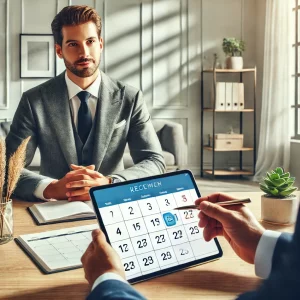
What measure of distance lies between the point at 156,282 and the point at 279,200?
0.51m

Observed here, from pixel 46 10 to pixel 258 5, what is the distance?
2872 mm

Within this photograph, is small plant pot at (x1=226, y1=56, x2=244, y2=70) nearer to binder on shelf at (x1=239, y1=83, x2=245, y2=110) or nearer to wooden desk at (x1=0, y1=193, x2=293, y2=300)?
binder on shelf at (x1=239, y1=83, x2=245, y2=110)

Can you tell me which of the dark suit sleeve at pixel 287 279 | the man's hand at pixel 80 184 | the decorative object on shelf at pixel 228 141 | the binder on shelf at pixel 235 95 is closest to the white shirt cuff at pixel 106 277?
the dark suit sleeve at pixel 287 279

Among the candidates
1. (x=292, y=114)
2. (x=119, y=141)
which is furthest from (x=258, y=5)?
(x=119, y=141)

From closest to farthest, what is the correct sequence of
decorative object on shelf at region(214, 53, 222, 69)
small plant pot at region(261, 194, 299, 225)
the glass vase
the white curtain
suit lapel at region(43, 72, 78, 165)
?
the glass vase < small plant pot at region(261, 194, 299, 225) < suit lapel at region(43, 72, 78, 165) < the white curtain < decorative object on shelf at region(214, 53, 222, 69)

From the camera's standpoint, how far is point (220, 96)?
215 inches

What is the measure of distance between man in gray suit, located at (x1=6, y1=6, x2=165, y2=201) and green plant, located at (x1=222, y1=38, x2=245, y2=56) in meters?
3.90

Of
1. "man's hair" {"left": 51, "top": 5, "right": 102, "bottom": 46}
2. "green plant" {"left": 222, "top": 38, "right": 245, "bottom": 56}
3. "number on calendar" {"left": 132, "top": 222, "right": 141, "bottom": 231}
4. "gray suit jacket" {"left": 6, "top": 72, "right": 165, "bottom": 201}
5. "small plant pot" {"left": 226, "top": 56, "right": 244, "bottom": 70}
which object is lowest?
"number on calendar" {"left": 132, "top": 222, "right": 141, "bottom": 231}

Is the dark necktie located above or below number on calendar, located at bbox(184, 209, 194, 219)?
above

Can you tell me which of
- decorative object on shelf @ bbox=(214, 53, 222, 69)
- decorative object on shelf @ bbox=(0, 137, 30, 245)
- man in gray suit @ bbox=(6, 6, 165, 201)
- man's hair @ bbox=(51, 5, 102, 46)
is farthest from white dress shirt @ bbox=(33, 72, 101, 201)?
decorative object on shelf @ bbox=(214, 53, 222, 69)

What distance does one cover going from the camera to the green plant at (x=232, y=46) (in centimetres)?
546

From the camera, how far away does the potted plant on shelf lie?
5470mm

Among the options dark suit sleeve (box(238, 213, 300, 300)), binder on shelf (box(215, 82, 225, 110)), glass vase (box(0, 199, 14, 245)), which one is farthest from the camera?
binder on shelf (box(215, 82, 225, 110))

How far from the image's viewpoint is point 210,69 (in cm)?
573
